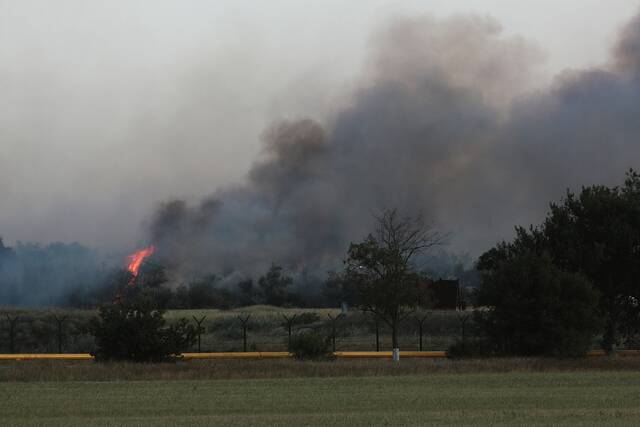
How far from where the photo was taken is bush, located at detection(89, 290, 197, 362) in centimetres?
4403

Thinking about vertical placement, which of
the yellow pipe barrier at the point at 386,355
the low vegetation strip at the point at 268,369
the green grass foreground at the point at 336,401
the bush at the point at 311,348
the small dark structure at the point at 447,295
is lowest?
the green grass foreground at the point at 336,401

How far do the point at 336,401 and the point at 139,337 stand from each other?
16.6m

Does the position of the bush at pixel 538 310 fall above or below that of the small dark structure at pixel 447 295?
below

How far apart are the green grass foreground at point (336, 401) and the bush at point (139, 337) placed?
7.71 meters

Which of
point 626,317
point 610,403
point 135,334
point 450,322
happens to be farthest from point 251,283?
point 610,403

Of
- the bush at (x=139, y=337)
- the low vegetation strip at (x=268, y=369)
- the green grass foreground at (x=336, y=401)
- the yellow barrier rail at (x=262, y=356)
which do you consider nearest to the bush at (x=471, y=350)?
the yellow barrier rail at (x=262, y=356)

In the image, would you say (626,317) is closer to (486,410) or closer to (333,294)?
(486,410)

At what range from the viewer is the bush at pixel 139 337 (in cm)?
4403

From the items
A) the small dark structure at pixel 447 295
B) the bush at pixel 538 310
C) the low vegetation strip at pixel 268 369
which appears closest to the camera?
the low vegetation strip at pixel 268 369

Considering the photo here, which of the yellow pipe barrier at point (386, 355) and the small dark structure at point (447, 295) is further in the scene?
the small dark structure at point (447, 295)

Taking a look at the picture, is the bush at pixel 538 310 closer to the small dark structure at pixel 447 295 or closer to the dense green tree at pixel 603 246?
the dense green tree at pixel 603 246

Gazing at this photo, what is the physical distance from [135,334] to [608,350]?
23.3 metres

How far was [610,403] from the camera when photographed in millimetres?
28422

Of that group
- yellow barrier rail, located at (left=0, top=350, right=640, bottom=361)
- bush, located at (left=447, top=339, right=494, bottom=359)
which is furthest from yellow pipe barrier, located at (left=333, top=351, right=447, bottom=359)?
bush, located at (left=447, top=339, right=494, bottom=359)
